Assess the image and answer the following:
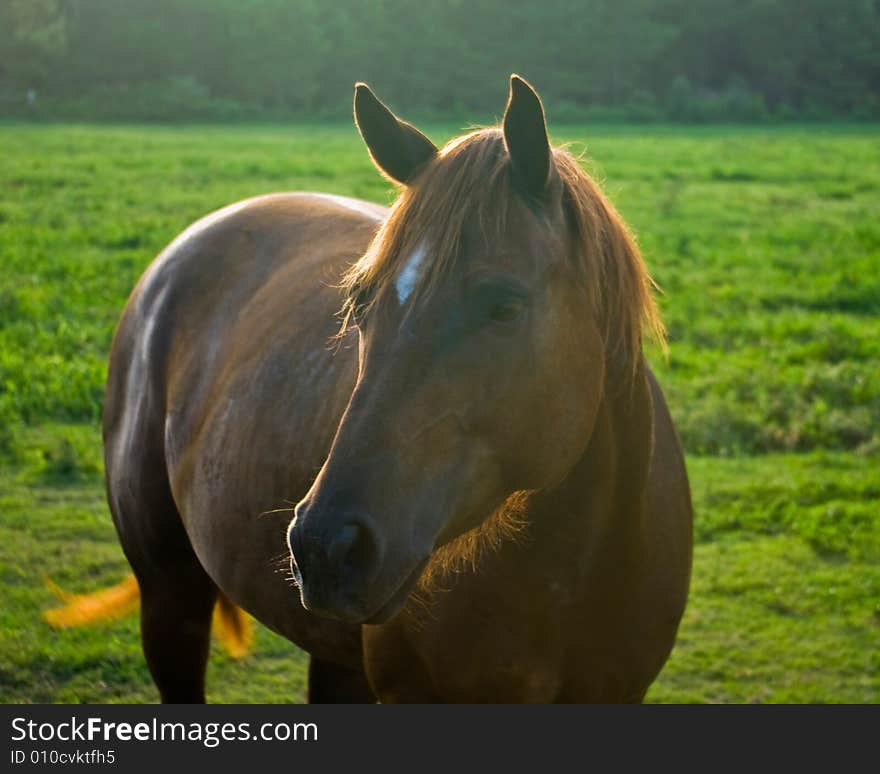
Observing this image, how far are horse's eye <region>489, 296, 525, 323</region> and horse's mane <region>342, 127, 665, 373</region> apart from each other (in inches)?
4.4

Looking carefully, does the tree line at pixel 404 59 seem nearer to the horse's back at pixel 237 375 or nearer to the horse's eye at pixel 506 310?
the horse's back at pixel 237 375

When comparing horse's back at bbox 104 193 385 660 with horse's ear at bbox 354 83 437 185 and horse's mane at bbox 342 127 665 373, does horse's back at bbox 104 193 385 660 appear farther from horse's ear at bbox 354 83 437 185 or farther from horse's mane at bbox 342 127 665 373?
horse's mane at bbox 342 127 665 373

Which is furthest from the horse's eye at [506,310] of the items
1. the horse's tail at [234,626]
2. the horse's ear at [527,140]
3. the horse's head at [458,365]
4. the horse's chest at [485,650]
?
the horse's tail at [234,626]

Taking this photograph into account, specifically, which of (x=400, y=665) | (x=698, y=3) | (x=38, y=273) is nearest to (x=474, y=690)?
(x=400, y=665)

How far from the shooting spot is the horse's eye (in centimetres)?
198

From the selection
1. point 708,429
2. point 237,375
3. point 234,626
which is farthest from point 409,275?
point 708,429

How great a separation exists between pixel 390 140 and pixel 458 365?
0.58 m

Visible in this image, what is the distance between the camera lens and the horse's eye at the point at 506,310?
1.98 meters

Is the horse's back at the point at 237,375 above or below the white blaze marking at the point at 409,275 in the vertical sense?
below

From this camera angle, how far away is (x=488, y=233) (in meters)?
2.00

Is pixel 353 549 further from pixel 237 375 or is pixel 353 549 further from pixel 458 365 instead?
pixel 237 375

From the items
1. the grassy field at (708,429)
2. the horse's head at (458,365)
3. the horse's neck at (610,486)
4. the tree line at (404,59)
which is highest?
the tree line at (404,59)

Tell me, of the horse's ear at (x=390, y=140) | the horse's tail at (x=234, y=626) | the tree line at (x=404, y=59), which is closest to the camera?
the horse's ear at (x=390, y=140)

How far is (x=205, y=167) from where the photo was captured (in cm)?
1970
